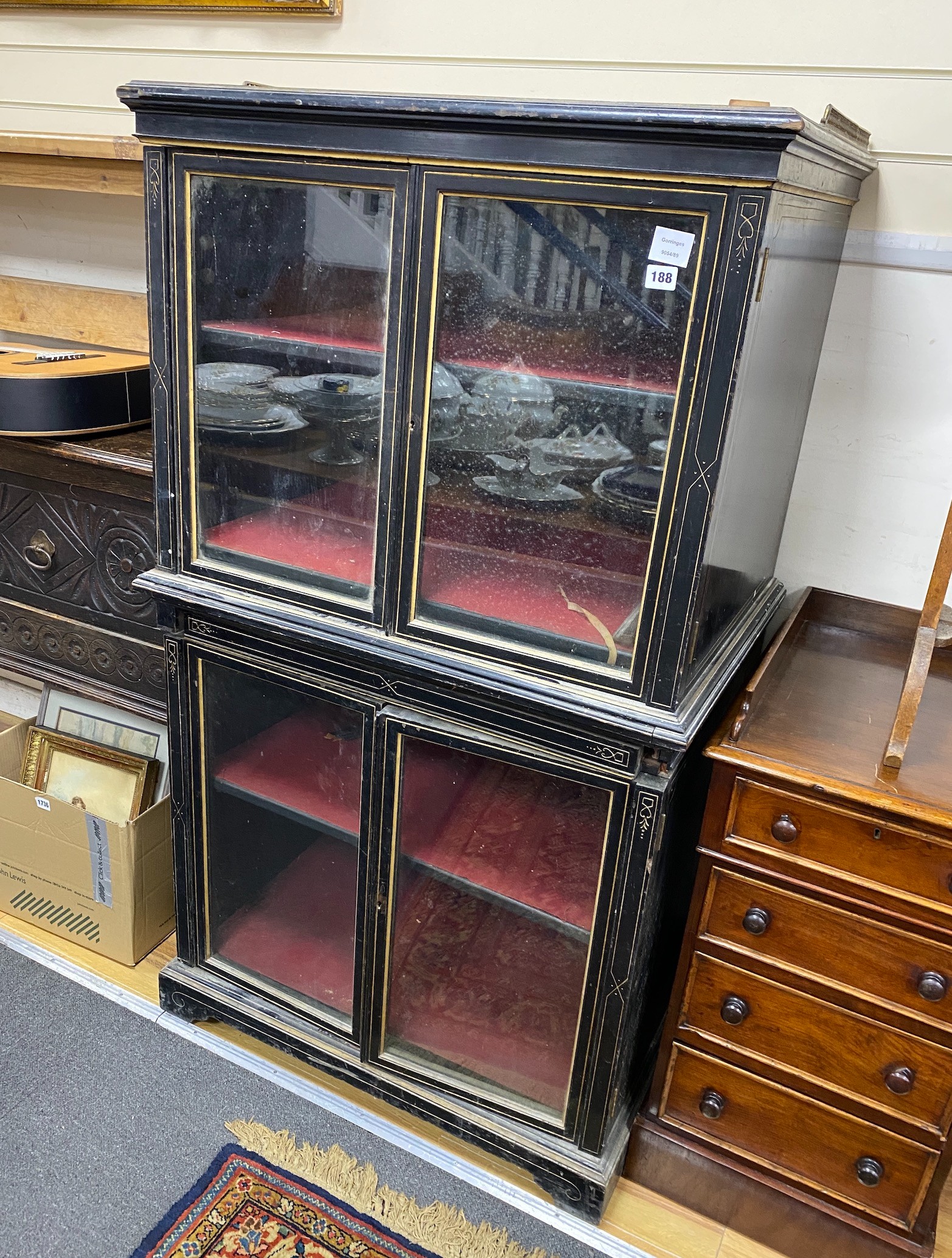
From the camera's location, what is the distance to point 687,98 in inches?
63.6

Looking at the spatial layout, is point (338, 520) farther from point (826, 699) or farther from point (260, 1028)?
point (260, 1028)

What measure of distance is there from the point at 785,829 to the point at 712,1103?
54cm

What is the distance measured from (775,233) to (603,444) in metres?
0.32

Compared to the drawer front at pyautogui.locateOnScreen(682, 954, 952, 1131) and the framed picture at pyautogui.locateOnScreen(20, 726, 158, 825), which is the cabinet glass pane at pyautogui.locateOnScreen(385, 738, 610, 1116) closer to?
the drawer front at pyautogui.locateOnScreen(682, 954, 952, 1131)

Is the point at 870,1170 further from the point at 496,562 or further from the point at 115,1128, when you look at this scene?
the point at 115,1128

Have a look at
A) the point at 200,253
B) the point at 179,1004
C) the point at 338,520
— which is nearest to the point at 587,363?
the point at 338,520

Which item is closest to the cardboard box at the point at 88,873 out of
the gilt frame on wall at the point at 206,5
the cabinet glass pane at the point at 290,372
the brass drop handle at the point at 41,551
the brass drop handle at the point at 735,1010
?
the brass drop handle at the point at 41,551

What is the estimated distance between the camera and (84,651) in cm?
204

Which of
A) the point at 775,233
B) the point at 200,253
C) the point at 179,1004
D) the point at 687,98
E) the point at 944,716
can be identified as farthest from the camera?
the point at 179,1004

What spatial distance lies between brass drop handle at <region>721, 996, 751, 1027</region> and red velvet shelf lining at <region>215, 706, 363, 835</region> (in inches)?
26.5

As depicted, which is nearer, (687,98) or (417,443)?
(417,443)

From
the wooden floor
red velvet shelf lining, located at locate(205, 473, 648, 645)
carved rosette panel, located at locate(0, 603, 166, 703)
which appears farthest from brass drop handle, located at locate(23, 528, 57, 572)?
the wooden floor

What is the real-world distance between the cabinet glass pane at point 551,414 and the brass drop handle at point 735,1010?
0.61 m

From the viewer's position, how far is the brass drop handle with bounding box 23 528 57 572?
199cm
